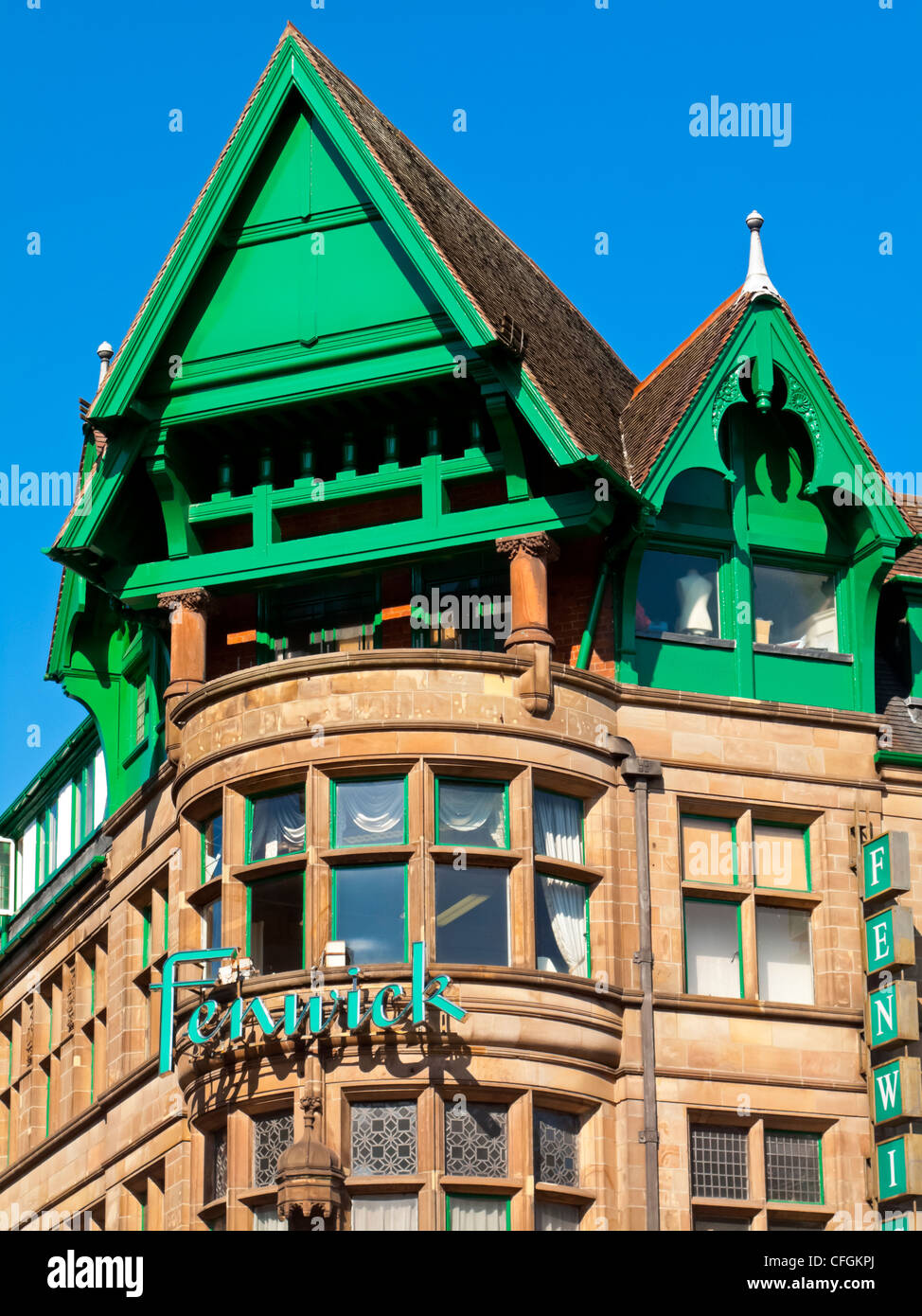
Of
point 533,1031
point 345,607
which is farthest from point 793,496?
point 533,1031

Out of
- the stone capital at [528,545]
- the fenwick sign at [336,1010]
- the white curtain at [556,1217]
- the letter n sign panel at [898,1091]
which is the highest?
the stone capital at [528,545]

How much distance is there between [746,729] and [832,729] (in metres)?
1.41

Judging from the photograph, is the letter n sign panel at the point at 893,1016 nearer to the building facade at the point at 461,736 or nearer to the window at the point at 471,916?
the building facade at the point at 461,736

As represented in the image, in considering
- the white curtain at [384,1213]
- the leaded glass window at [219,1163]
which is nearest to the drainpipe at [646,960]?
the white curtain at [384,1213]

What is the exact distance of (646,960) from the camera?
36.3 metres

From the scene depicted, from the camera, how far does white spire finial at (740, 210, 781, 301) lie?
131 ft

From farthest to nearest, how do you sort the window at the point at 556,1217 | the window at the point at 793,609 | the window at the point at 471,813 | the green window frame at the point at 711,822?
the window at the point at 793,609, the green window frame at the point at 711,822, the window at the point at 471,813, the window at the point at 556,1217

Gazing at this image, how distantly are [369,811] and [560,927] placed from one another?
309 centimetres

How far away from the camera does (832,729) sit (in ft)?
128

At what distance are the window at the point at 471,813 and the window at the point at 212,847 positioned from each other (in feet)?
11.2

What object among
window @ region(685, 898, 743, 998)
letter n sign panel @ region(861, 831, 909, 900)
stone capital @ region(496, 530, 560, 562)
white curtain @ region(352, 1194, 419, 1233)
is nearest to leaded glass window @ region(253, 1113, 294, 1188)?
white curtain @ region(352, 1194, 419, 1233)

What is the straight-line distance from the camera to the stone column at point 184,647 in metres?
38.9
